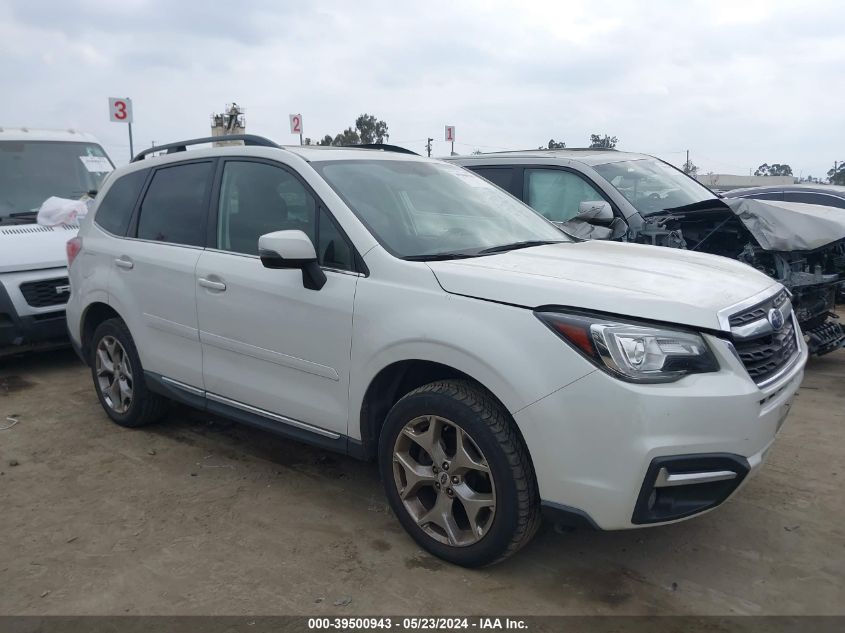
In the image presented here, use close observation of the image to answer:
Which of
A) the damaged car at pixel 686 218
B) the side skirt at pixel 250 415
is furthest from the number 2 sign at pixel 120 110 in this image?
the side skirt at pixel 250 415

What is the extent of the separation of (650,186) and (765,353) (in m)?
3.93

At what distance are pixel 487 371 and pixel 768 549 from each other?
1.61 m

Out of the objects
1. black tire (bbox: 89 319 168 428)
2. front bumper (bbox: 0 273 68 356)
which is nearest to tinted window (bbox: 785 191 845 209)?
black tire (bbox: 89 319 168 428)

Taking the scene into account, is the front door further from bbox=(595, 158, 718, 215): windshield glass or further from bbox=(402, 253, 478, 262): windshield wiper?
bbox=(595, 158, 718, 215): windshield glass

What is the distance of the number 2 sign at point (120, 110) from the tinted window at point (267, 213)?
1070cm

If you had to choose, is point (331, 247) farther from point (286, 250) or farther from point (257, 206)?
point (257, 206)

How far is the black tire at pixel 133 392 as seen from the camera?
4.71m

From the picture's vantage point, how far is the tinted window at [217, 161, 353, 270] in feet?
11.6

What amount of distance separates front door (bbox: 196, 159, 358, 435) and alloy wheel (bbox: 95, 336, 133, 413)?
999 mm

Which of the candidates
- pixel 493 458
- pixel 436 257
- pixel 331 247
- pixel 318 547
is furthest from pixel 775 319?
pixel 318 547

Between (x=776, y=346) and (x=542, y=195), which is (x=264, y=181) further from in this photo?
(x=542, y=195)

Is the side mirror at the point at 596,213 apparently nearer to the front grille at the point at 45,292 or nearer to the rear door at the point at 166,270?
the rear door at the point at 166,270

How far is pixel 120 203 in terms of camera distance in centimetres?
498

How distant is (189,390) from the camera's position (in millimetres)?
4309
